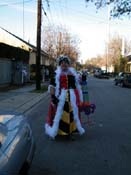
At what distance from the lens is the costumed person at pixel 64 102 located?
10.1 m

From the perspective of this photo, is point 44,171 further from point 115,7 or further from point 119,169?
point 115,7

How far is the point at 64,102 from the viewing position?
10133 mm

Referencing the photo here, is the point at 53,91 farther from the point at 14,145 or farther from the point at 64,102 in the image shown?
the point at 14,145

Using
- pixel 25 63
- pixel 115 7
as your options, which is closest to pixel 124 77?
pixel 25 63

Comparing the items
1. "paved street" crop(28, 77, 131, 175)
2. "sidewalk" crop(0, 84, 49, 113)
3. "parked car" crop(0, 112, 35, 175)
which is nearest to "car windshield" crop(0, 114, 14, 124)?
"parked car" crop(0, 112, 35, 175)

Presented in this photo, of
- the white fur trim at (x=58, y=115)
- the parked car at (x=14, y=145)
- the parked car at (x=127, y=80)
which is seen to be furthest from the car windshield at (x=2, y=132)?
the parked car at (x=127, y=80)

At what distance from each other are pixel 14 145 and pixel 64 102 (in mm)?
5173

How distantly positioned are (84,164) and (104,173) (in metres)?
0.70

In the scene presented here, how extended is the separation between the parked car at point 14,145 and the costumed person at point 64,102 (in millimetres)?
3839

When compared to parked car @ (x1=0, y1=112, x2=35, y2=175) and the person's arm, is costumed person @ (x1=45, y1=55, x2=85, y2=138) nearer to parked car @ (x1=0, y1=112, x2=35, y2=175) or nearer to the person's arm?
the person's arm

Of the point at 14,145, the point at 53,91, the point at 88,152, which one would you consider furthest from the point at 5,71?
the point at 14,145

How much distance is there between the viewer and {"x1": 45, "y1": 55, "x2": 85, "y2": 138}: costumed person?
10102mm

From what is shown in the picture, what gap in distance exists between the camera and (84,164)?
7.77 metres

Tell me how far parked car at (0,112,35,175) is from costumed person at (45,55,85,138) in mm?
3839
